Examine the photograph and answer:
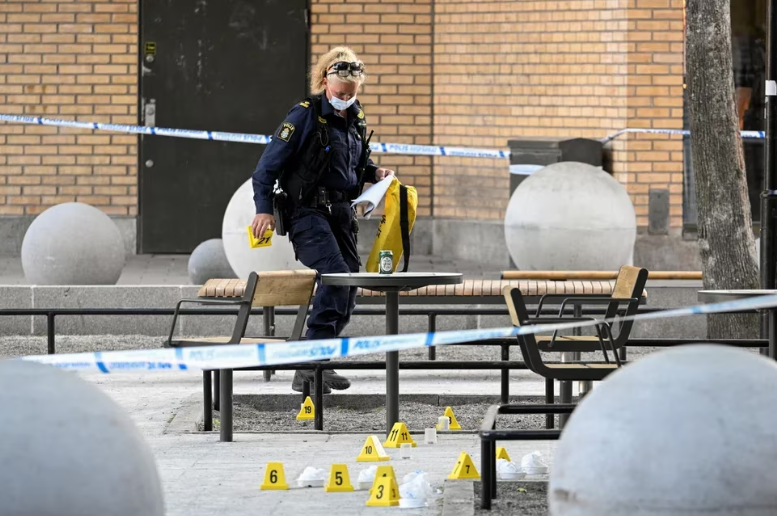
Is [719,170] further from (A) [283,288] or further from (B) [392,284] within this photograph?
(B) [392,284]

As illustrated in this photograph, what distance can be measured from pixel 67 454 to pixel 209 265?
955cm

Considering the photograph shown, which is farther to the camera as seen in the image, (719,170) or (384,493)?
(719,170)

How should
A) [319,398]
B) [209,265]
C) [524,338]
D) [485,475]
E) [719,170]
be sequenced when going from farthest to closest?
[209,265]
[719,170]
[319,398]
[524,338]
[485,475]

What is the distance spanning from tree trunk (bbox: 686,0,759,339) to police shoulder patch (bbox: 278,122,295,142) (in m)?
4.03

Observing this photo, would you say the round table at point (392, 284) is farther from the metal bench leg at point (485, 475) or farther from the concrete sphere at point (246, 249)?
the concrete sphere at point (246, 249)

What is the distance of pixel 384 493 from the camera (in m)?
5.89

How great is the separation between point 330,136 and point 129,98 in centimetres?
933

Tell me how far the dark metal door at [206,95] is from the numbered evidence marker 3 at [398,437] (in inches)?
404

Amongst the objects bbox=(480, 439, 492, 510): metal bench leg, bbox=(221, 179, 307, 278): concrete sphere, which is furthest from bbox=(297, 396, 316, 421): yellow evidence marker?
bbox=(221, 179, 307, 278): concrete sphere

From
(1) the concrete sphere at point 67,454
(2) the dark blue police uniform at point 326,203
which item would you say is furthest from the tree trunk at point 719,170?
(1) the concrete sphere at point 67,454

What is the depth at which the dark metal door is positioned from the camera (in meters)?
17.4

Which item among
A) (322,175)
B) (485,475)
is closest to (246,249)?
(322,175)

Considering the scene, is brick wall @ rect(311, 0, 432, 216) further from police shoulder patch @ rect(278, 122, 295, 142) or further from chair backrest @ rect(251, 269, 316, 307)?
chair backrest @ rect(251, 269, 316, 307)

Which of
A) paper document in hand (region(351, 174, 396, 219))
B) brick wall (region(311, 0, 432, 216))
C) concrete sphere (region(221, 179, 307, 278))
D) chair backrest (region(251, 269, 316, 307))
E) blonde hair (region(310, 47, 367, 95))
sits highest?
brick wall (region(311, 0, 432, 216))
